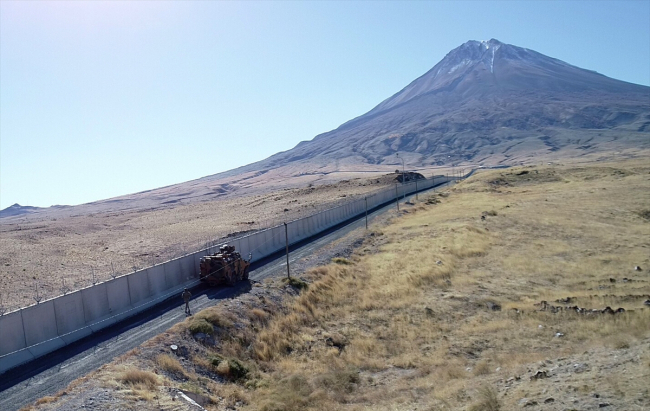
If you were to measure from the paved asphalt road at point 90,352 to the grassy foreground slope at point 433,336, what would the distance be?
172cm

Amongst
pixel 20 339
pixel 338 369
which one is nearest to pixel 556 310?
pixel 338 369

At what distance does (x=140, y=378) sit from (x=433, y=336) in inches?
581

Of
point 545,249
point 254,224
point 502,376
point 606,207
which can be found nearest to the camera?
point 502,376

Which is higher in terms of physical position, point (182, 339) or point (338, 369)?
point (182, 339)

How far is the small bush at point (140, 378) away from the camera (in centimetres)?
1766

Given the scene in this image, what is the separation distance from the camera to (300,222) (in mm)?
57688

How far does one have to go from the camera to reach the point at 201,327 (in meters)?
24.2

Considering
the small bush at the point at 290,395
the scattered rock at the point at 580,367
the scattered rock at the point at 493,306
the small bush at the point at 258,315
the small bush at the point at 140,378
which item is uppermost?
the small bush at the point at 140,378

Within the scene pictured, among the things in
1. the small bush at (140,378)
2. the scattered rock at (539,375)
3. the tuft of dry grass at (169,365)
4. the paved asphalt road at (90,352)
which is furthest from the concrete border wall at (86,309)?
the scattered rock at (539,375)

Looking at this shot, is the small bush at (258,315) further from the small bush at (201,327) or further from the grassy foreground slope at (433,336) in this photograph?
the small bush at (201,327)

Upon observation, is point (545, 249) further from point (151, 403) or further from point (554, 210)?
point (151, 403)

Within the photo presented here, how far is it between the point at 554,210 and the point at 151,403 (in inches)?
2319

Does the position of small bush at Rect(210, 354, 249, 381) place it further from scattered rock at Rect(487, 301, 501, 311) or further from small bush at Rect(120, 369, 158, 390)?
scattered rock at Rect(487, 301, 501, 311)

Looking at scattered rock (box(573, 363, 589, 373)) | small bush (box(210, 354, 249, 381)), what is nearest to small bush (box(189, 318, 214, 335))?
small bush (box(210, 354, 249, 381))
